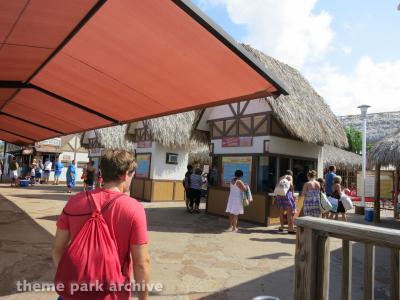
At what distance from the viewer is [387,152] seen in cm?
1112

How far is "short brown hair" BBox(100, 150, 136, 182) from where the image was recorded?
83.0 inches

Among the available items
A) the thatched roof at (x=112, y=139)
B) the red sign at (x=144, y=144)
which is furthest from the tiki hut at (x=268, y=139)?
the thatched roof at (x=112, y=139)

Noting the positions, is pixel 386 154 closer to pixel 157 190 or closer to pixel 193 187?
pixel 193 187

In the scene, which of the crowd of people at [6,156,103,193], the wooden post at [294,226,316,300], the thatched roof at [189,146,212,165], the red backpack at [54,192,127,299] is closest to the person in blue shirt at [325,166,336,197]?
the wooden post at [294,226,316,300]

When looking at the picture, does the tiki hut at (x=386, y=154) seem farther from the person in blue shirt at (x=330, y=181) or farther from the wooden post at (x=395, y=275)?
the wooden post at (x=395, y=275)

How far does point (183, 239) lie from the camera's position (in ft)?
23.6

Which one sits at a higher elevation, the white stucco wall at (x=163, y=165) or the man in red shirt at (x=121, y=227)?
the white stucco wall at (x=163, y=165)

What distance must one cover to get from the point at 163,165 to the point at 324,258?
12.0m

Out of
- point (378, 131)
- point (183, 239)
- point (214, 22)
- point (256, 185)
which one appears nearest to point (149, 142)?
point (256, 185)

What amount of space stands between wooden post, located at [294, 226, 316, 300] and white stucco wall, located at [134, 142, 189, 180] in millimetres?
11529

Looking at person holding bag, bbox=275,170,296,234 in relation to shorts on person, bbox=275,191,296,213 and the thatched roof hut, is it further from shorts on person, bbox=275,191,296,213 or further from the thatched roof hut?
the thatched roof hut

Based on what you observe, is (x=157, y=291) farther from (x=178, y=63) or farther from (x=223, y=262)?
(x=178, y=63)

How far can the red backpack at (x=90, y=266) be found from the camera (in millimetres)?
1785

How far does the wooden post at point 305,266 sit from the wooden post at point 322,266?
4 cm
